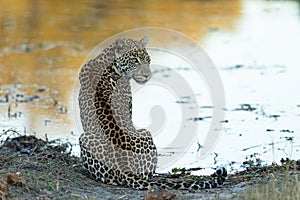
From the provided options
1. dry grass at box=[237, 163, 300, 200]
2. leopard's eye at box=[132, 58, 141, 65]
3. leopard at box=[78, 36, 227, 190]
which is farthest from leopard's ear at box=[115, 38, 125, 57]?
dry grass at box=[237, 163, 300, 200]

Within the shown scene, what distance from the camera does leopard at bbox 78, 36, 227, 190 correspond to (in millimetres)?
7531

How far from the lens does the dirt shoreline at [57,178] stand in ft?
22.7

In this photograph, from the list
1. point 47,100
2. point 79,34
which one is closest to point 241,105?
point 47,100

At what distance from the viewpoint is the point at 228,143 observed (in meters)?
9.87

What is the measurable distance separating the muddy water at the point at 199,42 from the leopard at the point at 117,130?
4.44 feet

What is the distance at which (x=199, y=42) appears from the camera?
17.2 m

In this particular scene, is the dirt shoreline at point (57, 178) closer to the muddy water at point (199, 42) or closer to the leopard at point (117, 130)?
the leopard at point (117, 130)

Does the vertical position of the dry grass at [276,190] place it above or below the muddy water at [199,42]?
below

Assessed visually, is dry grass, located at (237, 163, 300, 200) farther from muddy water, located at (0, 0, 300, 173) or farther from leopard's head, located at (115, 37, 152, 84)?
muddy water, located at (0, 0, 300, 173)

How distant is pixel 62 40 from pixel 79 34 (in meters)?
0.90

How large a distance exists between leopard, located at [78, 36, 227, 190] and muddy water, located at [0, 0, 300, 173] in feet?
4.44

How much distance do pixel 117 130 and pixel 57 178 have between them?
75 cm

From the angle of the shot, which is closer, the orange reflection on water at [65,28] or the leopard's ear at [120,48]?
the leopard's ear at [120,48]

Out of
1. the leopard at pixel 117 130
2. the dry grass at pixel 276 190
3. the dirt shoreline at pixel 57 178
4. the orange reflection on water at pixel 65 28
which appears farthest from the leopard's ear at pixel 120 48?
the orange reflection on water at pixel 65 28
